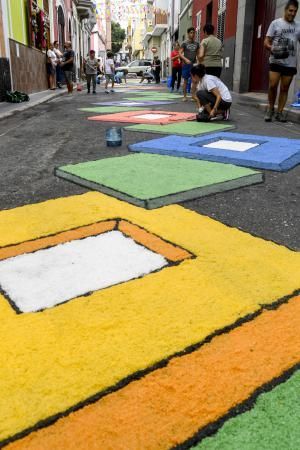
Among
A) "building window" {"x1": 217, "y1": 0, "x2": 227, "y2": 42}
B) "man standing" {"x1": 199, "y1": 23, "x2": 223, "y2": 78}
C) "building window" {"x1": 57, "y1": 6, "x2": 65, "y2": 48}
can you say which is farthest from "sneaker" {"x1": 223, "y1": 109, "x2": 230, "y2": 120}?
"building window" {"x1": 57, "y1": 6, "x2": 65, "y2": 48}

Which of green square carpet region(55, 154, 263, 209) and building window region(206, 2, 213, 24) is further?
building window region(206, 2, 213, 24)

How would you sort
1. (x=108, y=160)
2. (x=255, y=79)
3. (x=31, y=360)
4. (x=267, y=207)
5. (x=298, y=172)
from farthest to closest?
1. (x=255, y=79)
2. (x=108, y=160)
3. (x=298, y=172)
4. (x=267, y=207)
5. (x=31, y=360)

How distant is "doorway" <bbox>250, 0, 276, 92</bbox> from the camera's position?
482 inches

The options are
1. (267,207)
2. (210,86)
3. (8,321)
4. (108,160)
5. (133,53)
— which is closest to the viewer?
(8,321)

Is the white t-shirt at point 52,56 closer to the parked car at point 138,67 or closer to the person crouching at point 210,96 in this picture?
the person crouching at point 210,96

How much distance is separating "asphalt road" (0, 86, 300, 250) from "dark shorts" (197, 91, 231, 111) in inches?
15.2

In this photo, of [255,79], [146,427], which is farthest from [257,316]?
[255,79]

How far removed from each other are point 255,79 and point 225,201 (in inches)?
460

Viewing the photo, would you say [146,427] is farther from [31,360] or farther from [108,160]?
[108,160]

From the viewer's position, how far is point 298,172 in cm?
373

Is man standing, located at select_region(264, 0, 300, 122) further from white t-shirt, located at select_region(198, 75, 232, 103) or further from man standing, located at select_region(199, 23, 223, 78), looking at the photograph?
man standing, located at select_region(199, 23, 223, 78)

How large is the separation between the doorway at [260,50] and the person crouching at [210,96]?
20.9 feet

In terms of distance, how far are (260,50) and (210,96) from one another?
23.8 ft

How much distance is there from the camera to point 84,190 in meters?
3.19
